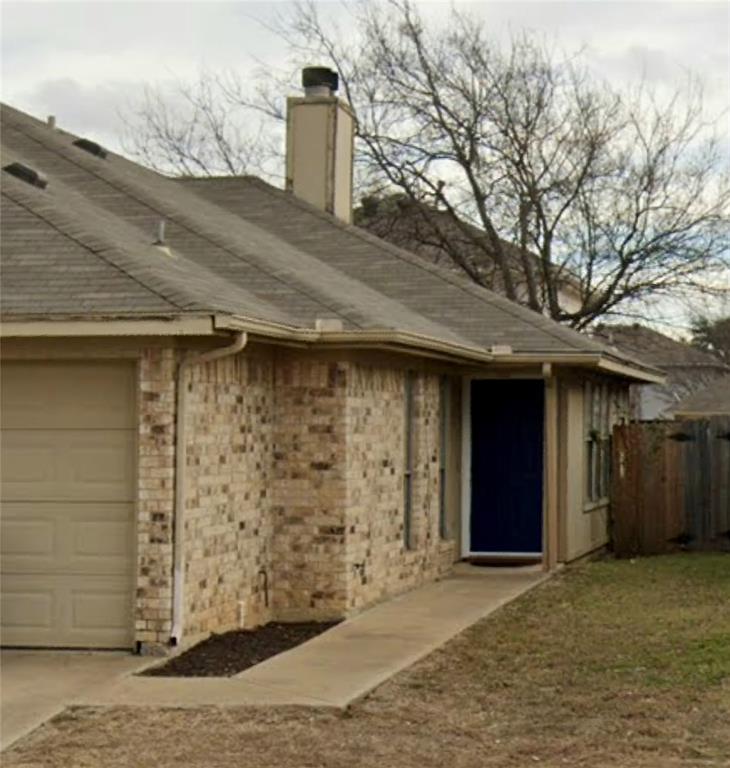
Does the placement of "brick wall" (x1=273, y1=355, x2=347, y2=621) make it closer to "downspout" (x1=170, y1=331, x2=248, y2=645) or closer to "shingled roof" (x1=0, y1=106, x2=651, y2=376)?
"shingled roof" (x1=0, y1=106, x2=651, y2=376)

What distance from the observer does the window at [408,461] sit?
47.6ft

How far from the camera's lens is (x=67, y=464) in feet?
35.7

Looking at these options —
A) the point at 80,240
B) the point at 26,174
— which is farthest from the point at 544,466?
the point at 80,240

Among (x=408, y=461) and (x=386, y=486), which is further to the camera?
(x=408, y=461)

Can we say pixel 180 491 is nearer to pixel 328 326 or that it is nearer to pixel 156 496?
pixel 156 496

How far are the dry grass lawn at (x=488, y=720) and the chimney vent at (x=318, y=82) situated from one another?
11535 millimetres

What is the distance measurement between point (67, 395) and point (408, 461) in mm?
4613

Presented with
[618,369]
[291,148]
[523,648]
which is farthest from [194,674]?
[291,148]

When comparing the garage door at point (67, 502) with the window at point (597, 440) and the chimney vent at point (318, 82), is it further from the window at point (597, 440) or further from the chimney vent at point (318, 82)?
the chimney vent at point (318, 82)

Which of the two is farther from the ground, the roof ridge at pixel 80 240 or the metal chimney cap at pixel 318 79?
the metal chimney cap at pixel 318 79

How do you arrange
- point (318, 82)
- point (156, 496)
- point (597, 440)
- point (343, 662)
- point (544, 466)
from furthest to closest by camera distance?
point (318, 82) → point (597, 440) → point (544, 466) → point (156, 496) → point (343, 662)

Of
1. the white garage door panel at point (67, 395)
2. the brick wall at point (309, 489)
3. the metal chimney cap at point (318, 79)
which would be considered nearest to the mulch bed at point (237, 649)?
the brick wall at point (309, 489)

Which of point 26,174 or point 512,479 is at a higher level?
point 26,174

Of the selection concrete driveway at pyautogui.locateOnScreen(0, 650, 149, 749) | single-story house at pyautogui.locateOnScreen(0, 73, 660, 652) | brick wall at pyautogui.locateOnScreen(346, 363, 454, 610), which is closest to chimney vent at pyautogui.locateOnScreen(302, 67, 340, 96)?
single-story house at pyautogui.locateOnScreen(0, 73, 660, 652)
